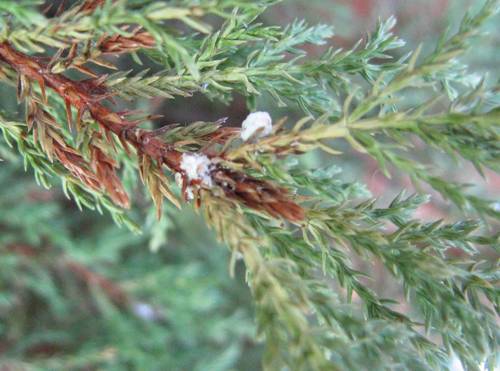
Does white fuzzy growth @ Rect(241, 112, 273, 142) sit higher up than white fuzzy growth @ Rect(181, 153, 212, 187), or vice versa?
white fuzzy growth @ Rect(241, 112, 273, 142)

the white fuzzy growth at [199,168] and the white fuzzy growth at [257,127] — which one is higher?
the white fuzzy growth at [257,127]

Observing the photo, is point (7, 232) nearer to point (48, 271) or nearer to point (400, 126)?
point (48, 271)

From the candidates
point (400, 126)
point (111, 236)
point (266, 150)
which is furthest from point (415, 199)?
point (111, 236)
